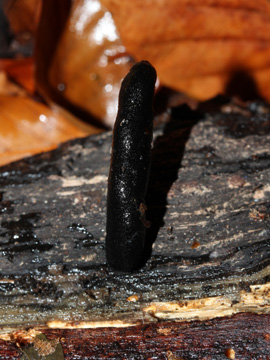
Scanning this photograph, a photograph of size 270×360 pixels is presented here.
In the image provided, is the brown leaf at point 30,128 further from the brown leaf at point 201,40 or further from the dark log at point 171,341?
the dark log at point 171,341

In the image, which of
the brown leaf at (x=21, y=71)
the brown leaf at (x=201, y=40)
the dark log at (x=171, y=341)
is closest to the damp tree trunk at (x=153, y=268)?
the dark log at (x=171, y=341)

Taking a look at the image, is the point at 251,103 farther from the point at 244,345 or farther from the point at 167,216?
the point at 244,345

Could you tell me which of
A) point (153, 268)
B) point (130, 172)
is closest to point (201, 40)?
point (130, 172)

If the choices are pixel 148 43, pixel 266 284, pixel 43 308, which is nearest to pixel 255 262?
pixel 266 284

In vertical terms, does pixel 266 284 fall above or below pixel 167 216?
below

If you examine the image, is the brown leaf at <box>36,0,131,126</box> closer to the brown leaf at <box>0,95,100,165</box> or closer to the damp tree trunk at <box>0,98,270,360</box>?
the brown leaf at <box>0,95,100,165</box>

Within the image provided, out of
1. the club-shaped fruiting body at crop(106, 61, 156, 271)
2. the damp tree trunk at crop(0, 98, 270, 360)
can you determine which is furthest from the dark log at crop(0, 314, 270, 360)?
the club-shaped fruiting body at crop(106, 61, 156, 271)
